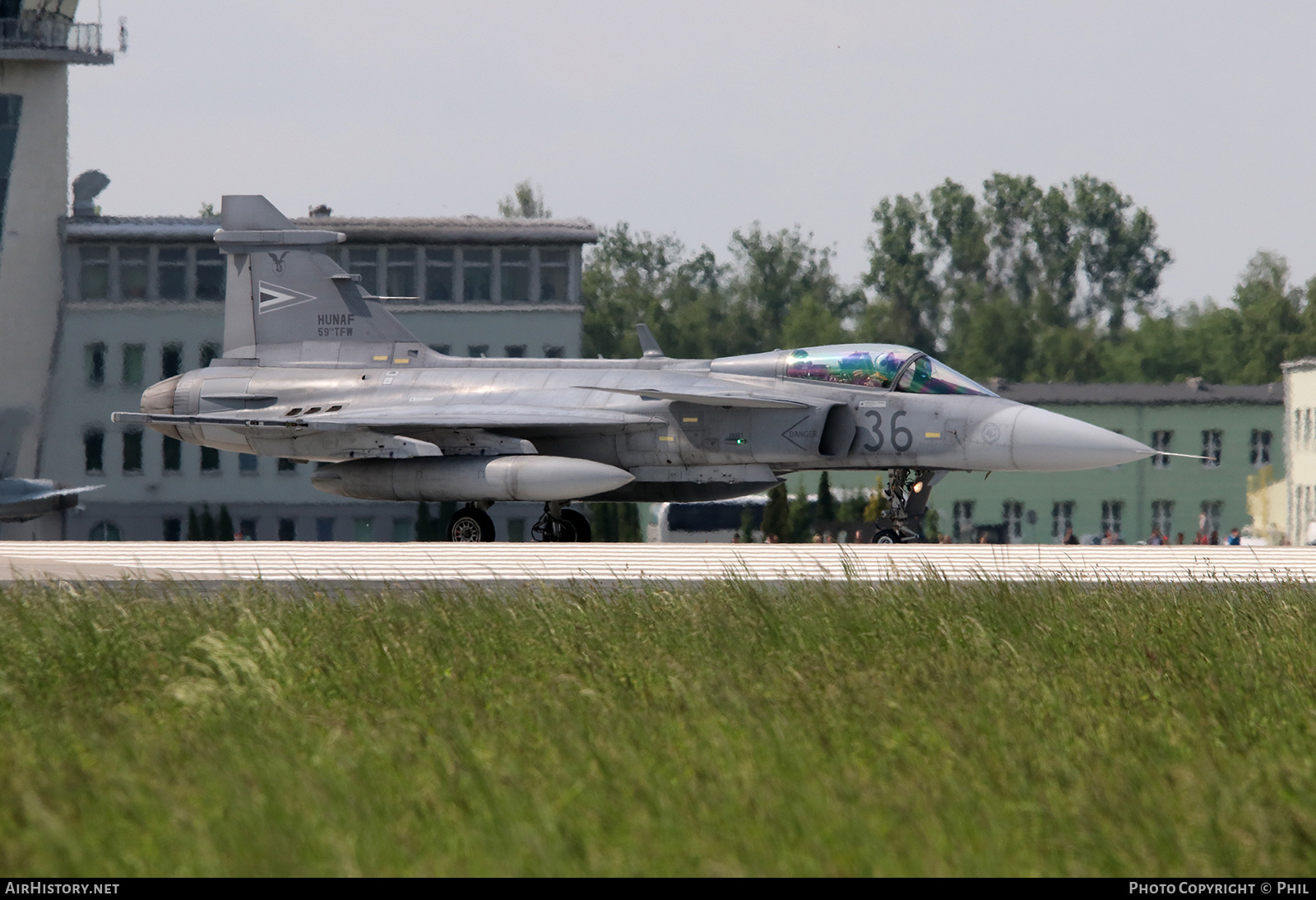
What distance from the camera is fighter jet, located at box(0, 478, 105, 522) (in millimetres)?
38031

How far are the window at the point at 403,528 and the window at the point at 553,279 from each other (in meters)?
7.81

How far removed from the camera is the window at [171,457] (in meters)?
48.0

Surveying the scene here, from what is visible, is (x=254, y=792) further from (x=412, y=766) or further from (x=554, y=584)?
(x=554, y=584)

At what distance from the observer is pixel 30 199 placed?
150ft

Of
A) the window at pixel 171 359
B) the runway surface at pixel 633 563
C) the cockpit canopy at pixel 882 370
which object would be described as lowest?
the runway surface at pixel 633 563

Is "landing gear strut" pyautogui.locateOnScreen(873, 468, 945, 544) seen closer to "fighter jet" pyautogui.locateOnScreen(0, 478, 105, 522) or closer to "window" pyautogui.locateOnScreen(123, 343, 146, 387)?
"fighter jet" pyautogui.locateOnScreen(0, 478, 105, 522)

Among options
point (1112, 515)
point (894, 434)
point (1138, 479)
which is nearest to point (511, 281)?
point (1112, 515)

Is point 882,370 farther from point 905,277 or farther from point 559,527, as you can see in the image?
point 905,277

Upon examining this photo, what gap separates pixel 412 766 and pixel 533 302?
133 feet

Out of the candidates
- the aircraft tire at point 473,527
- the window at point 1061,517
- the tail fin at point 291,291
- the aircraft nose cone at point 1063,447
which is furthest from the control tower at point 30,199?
the window at point 1061,517

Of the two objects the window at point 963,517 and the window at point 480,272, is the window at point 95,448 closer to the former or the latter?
the window at point 480,272

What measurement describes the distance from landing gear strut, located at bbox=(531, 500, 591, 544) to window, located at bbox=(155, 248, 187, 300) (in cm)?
2927

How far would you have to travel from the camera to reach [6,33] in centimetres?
4484

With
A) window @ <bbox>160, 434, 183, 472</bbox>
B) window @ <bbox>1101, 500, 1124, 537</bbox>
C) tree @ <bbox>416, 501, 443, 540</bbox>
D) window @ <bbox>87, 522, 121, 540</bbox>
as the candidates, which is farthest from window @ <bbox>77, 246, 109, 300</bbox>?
window @ <bbox>1101, 500, 1124, 537</bbox>
